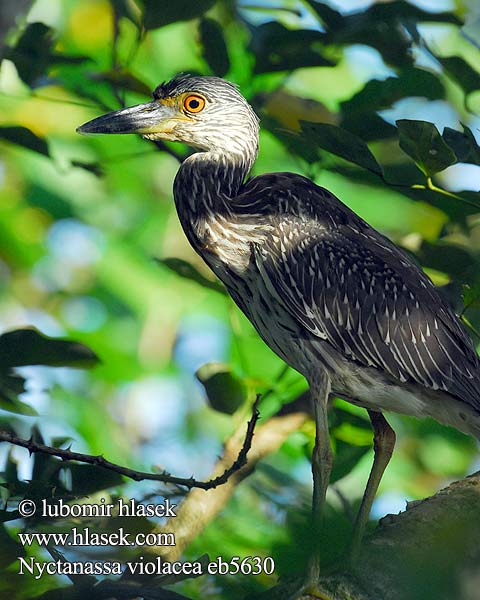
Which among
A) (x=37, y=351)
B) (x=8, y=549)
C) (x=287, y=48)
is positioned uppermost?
(x=287, y=48)

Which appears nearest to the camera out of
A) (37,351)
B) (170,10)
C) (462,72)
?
(37,351)

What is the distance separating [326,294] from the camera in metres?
2.50

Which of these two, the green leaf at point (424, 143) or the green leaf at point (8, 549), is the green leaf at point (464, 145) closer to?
the green leaf at point (424, 143)

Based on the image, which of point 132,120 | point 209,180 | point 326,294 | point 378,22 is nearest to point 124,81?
point 132,120

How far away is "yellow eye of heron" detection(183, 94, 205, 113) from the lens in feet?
9.12

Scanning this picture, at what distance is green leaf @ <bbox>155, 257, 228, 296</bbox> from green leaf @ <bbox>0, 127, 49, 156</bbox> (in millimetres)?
489

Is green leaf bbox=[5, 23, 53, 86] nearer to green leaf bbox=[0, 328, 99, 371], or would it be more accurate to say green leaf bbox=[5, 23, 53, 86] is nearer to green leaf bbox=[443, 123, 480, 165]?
green leaf bbox=[0, 328, 99, 371]

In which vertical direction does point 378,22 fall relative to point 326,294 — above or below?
above

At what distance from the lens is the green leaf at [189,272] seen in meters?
2.62

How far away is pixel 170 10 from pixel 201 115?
13.6 inches

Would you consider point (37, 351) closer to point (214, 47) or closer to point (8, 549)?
point (8, 549)

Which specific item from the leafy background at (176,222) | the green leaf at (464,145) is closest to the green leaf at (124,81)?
the leafy background at (176,222)

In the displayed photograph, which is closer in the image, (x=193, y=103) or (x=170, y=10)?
(x=170, y=10)

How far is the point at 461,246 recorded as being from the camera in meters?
2.60
